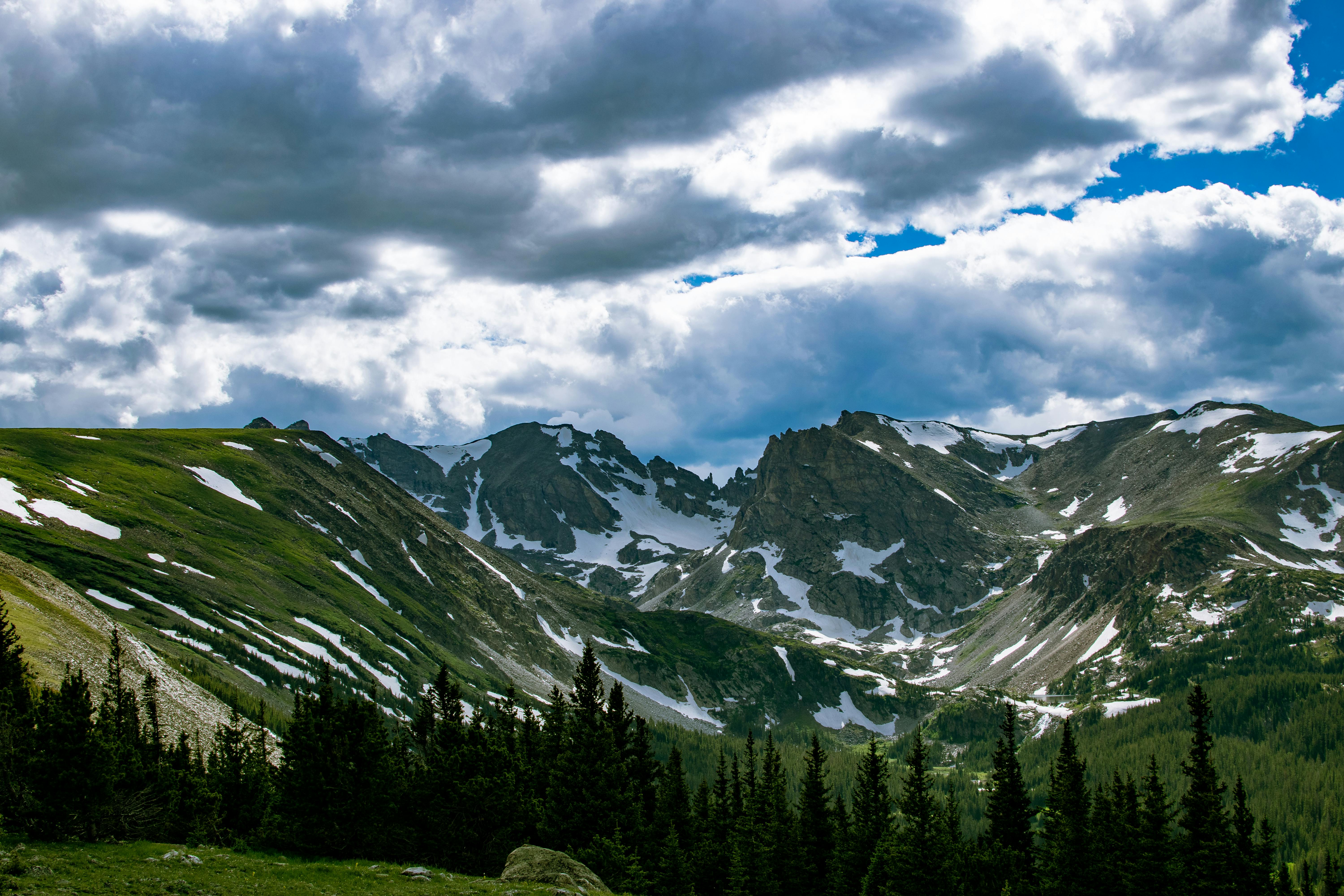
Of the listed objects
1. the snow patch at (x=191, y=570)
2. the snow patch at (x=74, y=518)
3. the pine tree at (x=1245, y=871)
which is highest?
the snow patch at (x=74, y=518)

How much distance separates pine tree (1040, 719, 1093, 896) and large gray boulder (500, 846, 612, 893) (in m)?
33.5

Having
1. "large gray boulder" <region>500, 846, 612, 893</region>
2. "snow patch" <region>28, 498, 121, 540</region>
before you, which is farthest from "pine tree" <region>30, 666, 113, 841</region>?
"snow patch" <region>28, 498, 121, 540</region>

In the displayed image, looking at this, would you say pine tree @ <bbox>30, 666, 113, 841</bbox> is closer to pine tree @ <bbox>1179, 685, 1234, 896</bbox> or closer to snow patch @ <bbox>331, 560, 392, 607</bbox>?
pine tree @ <bbox>1179, 685, 1234, 896</bbox>

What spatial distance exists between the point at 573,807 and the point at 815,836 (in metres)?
21.8

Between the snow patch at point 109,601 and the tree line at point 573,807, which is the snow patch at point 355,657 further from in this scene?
the tree line at point 573,807

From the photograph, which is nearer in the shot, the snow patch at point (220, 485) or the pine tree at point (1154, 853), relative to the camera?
the pine tree at point (1154, 853)

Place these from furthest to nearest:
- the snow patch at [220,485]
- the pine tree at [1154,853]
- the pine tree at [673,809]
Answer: the snow patch at [220,485], the pine tree at [673,809], the pine tree at [1154,853]

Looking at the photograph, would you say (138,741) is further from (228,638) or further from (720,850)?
(228,638)

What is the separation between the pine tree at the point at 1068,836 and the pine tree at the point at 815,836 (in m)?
14.7

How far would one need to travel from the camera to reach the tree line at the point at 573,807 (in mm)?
46344

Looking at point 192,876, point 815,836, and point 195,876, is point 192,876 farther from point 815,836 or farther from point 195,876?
point 815,836

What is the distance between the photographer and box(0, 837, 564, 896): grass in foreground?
2912 cm

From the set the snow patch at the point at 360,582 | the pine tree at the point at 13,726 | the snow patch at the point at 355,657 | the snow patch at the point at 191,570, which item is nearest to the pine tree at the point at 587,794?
the pine tree at the point at 13,726

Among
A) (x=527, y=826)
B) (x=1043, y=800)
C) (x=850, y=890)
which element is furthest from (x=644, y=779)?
(x=1043, y=800)
